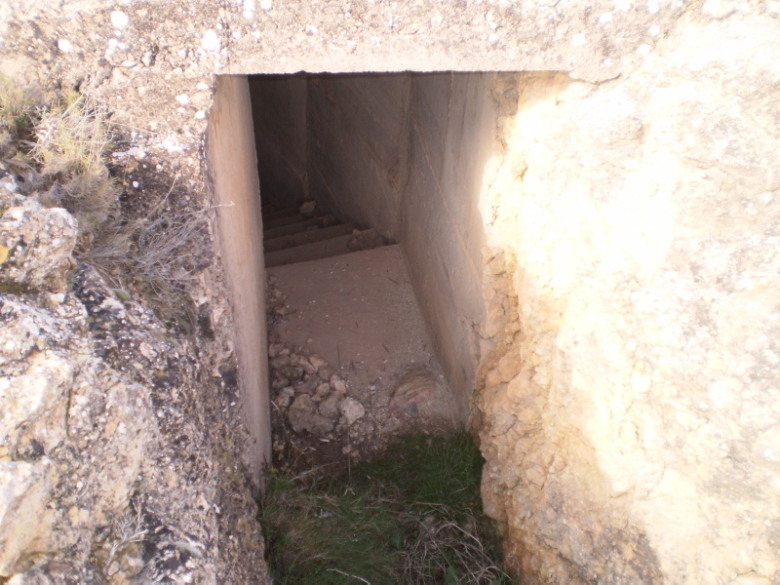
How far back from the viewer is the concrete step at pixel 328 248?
4.65 meters

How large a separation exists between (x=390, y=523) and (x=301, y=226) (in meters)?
3.94

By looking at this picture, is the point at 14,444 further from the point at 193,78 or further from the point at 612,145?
the point at 612,145

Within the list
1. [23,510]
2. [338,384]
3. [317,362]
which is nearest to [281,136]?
[317,362]

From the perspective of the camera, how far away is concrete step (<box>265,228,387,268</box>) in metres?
4.65

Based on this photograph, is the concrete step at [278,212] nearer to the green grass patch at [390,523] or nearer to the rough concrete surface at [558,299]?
the green grass patch at [390,523]

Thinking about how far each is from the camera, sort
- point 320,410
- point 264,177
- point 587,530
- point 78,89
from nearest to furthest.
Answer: point 78,89, point 587,530, point 320,410, point 264,177

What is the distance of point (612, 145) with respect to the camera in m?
1.71

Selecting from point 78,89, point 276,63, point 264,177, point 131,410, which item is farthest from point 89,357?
point 264,177

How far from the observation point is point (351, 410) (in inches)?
125

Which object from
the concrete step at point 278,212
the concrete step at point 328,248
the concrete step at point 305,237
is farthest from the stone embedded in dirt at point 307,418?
the concrete step at point 278,212

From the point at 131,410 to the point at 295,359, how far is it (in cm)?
203

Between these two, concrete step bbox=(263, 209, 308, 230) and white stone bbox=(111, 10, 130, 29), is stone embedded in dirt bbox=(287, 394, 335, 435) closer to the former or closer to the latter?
white stone bbox=(111, 10, 130, 29)

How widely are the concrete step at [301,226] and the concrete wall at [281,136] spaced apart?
95 cm

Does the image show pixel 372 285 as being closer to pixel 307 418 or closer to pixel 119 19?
pixel 307 418
